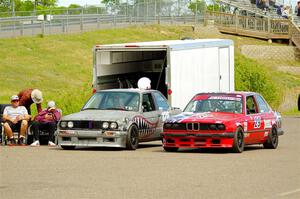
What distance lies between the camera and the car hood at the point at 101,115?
23625 mm

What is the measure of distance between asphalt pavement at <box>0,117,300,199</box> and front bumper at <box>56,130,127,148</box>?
18 cm

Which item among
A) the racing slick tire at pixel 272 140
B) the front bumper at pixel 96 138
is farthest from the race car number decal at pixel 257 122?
the front bumper at pixel 96 138

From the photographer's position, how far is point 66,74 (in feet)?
170

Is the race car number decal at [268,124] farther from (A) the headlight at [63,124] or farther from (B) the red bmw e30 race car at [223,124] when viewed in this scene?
(A) the headlight at [63,124]

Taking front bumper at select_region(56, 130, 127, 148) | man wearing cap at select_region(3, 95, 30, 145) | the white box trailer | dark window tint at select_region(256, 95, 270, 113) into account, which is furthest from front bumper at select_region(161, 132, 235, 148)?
the white box trailer

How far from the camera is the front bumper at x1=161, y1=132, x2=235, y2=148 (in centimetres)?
2267

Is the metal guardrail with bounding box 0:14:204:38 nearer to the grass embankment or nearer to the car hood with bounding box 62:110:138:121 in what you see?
the grass embankment

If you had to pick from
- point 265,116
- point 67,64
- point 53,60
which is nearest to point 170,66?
point 265,116

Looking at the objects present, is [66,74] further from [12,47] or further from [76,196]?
[76,196]

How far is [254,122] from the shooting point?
934 inches

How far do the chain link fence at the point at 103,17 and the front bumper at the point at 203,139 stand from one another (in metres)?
34.4

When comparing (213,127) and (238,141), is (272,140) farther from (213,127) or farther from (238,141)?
(213,127)

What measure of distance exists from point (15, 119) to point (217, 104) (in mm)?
4905

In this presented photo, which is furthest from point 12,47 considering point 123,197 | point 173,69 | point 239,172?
point 123,197
